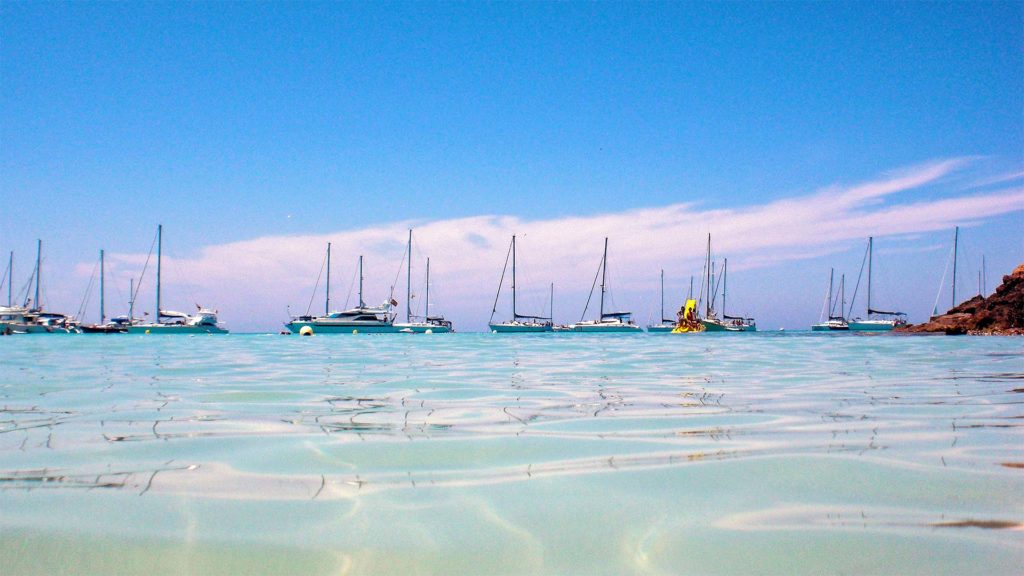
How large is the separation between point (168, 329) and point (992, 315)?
233 feet

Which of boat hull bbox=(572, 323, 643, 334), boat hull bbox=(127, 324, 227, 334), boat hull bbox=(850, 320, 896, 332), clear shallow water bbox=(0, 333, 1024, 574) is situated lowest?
boat hull bbox=(127, 324, 227, 334)

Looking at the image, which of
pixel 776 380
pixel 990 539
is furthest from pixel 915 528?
pixel 776 380

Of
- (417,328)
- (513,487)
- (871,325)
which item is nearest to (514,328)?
(417,328)

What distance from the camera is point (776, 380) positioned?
8.66m

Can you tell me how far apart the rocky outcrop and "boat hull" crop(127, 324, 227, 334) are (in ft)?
212

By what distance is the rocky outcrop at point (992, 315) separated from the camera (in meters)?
44.5

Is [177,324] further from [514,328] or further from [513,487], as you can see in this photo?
[513,487]

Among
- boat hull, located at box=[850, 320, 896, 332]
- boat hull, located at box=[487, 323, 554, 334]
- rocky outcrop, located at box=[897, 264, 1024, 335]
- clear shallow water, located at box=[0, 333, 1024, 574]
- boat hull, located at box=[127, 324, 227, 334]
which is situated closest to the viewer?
clear shallow water, located at box=[0, 333, 1024, 574]

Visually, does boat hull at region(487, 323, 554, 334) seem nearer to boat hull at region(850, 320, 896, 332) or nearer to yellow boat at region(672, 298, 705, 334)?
yellow boat at region(672, 298, 705, 334)

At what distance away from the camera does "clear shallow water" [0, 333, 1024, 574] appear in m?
2.06

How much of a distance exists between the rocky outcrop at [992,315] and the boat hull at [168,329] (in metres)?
64.7

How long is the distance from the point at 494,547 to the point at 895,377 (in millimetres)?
8696

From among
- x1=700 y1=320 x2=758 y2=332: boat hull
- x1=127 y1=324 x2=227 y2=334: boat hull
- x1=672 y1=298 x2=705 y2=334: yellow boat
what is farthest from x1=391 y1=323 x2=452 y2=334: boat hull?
x1=700 y1=320 x2=758 y2=332: boat hull

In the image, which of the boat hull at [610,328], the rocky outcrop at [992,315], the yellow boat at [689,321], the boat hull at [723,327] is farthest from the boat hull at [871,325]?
the boat hull at [610,328]
